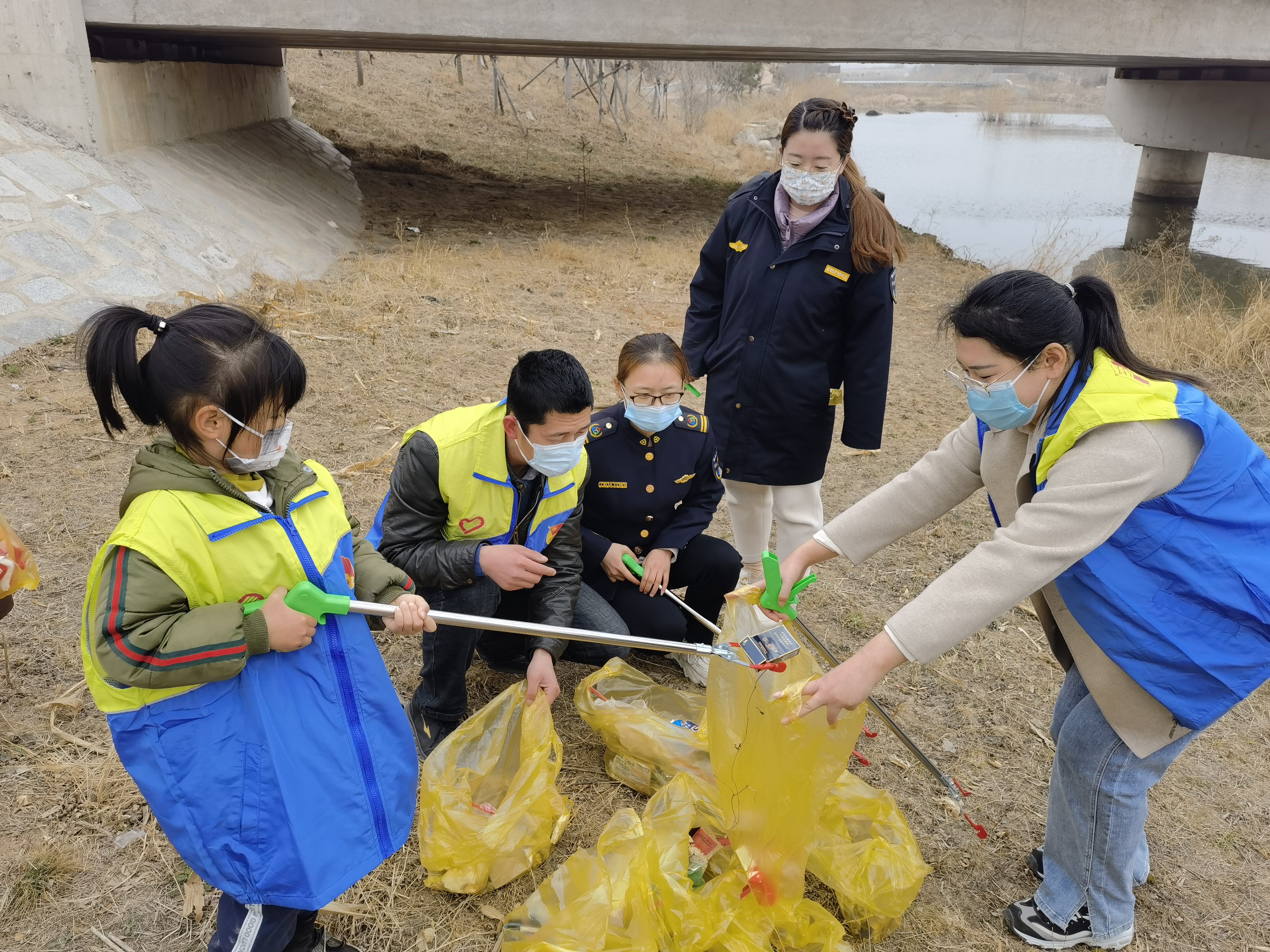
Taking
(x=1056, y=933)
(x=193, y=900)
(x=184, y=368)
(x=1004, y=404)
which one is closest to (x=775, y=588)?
(x=1004, y=404)

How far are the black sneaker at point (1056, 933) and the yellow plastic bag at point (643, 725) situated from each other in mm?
783

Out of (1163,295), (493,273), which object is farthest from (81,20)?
(1163,295)

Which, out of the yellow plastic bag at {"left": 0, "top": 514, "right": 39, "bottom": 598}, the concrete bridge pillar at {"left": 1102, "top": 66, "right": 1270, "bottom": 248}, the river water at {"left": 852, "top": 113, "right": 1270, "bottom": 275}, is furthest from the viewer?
the concrete bridge pillar at {"left": 1102, "top": 66, "right": 1270, "bottom": 248}

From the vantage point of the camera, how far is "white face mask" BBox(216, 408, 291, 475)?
1.56 m

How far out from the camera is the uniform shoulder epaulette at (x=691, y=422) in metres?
2.85

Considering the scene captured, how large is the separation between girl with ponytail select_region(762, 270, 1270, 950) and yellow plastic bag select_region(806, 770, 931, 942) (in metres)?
0.44

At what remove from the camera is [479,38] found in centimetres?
841

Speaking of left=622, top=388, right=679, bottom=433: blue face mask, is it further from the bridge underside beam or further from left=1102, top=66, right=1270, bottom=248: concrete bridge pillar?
left=1102, top=66, right=1270, bottom=248: concrete bridge pillar

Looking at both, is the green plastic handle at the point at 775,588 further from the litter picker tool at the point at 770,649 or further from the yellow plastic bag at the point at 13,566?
the yellow plastic bag at the point at 13,566

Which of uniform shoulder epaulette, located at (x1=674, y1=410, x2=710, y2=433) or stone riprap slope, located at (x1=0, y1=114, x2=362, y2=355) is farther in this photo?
stone riprap slope, located at (x1=0, y1=114, x2=362, y2=355)

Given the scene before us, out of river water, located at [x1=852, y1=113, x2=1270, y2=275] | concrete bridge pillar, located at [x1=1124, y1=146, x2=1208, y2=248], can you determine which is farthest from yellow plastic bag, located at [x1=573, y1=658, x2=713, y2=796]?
concrete bridge pillar, located at [x1=1124, y1=146, x2=1208, y2=248]

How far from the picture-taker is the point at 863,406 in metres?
2.95

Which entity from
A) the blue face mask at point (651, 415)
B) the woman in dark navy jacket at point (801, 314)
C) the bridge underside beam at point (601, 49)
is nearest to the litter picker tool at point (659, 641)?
the blue face mask at point (651, 415)

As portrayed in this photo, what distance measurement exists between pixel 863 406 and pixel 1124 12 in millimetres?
9943
